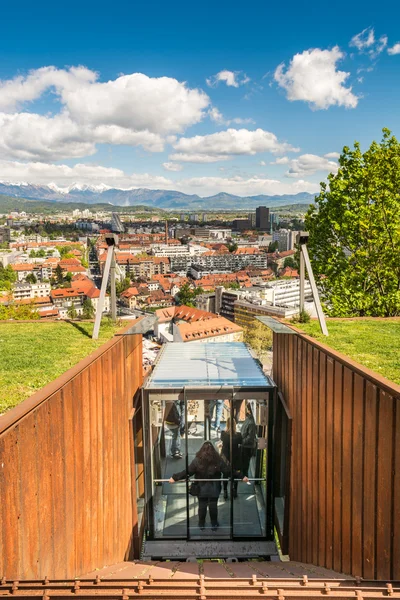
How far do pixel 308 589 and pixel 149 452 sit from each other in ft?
17.7

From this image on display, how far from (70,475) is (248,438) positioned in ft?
12.5

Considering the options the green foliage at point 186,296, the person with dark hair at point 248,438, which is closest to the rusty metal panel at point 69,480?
the person with dark hair at point 248,438

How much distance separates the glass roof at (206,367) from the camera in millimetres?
6953

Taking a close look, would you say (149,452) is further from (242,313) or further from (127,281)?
(127,281)

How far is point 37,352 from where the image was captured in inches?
220

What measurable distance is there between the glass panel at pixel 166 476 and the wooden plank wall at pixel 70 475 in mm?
702

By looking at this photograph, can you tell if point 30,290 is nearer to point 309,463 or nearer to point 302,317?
point 302,317

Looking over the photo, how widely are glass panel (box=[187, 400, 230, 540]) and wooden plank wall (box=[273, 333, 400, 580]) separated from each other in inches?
50.7

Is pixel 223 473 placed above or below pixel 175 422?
below

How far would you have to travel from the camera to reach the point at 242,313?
60000 mm

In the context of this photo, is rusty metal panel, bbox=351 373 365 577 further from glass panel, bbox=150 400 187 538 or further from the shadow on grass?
the shadow on grass

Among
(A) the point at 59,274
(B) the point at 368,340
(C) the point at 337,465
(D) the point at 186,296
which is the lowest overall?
(D) the point at 186,296

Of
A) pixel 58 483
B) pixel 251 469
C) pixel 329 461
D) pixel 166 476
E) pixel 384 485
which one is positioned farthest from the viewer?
pixel 166 476

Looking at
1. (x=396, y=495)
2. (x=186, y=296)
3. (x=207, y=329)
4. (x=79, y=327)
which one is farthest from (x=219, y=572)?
(x=186, y=296)
